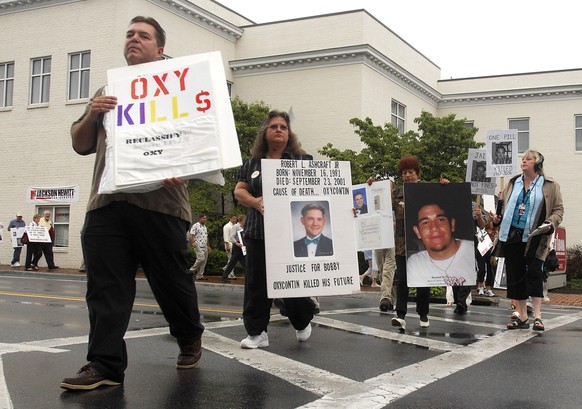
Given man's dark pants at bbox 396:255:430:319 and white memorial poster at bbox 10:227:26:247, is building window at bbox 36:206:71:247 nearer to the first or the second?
white memorial poster at bbox 10:227:26:247

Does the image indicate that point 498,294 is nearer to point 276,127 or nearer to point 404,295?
point 404,295

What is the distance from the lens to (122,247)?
440cm

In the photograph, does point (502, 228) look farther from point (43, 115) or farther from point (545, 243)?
point (43, 115)

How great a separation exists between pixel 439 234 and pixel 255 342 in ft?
10.1

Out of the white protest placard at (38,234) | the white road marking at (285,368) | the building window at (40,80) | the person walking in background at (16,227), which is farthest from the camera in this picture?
the building window at (40,80)

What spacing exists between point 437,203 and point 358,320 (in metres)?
1.80

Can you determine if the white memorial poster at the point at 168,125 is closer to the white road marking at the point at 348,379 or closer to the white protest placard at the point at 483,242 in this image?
the white road marking at the point at 348,379

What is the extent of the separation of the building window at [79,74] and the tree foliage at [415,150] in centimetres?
941

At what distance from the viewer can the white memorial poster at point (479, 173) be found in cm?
1174

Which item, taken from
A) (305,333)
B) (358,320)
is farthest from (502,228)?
(305,333)

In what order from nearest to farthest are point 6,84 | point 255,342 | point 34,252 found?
point 255,342 → point 34,252 → point 6,84

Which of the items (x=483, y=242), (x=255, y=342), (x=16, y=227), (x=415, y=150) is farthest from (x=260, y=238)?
(x=16, y=227)

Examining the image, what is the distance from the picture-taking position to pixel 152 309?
952 cm

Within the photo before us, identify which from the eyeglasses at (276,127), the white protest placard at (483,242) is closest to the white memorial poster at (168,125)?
the eyeglasses at (276,127)
